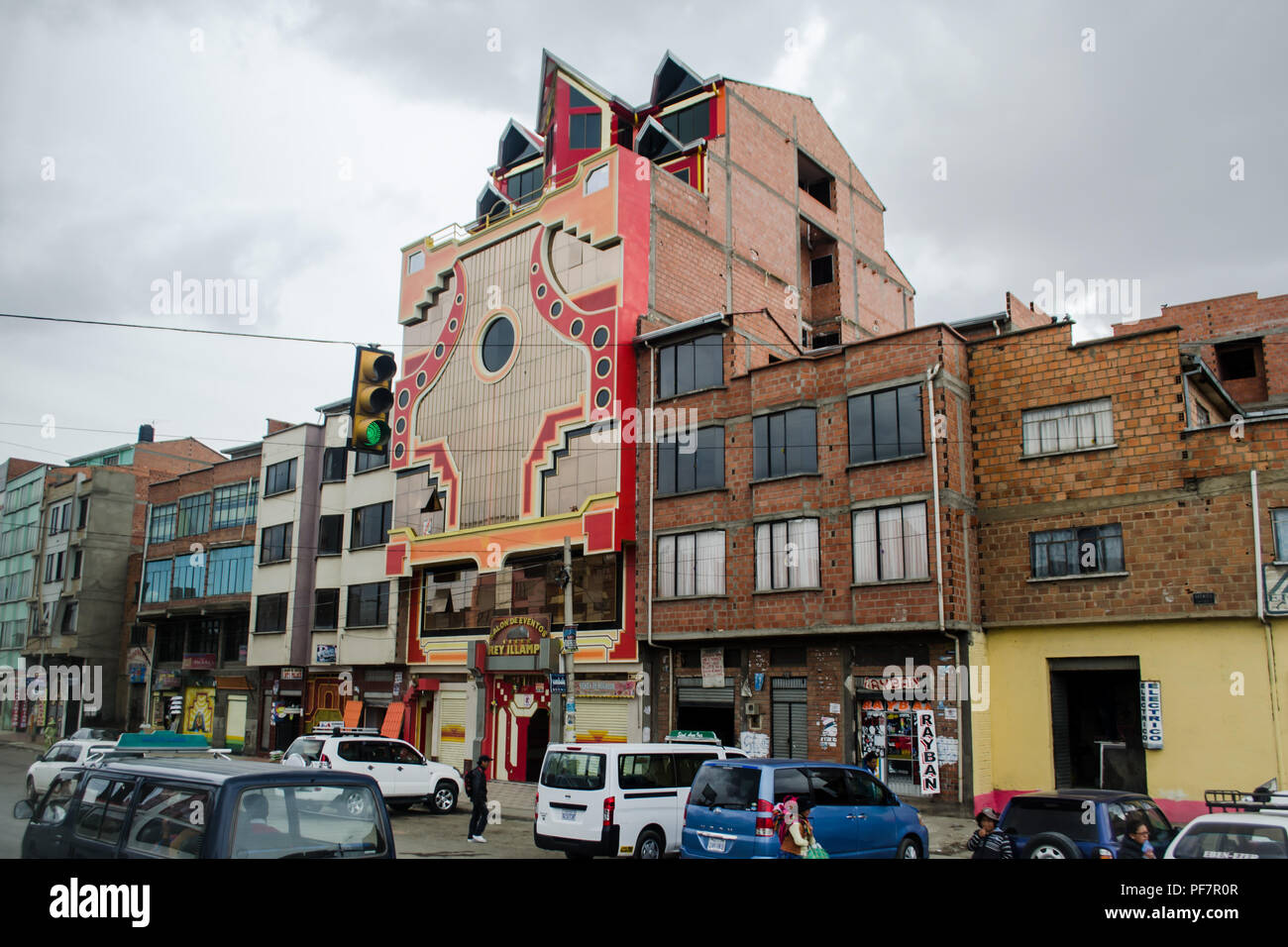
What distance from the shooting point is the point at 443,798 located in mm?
24734

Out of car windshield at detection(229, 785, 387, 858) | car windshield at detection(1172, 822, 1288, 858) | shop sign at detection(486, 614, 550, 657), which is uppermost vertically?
shop sign at detection(486, 614, 550, 657)

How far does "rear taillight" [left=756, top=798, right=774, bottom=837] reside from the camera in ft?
A: 41.9

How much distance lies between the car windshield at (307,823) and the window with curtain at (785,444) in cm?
2076

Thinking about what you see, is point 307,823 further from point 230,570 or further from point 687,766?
point 230,570

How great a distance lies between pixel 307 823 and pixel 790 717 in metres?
21.0

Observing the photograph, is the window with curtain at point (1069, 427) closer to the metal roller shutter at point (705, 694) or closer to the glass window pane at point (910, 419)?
the glass window pane at point (910, 419)

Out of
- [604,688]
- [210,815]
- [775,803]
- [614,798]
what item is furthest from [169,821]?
[604,688]

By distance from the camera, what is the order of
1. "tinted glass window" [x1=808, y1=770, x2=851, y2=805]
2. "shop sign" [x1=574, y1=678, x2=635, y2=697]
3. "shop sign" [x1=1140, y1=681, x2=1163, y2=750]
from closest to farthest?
"tinted glass window" [x1=808, y1=770, x2=851, y2=805] → "shop sign" [x1=1140, y1=681, x2=1163, y2=750] → "shop sign" [x1=574, y1=678, x2=635, y2=697]

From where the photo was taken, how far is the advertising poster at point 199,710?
4935 cm

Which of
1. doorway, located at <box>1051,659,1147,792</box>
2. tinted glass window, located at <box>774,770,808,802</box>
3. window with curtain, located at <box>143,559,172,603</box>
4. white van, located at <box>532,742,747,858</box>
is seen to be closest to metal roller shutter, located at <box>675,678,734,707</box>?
doorway, located at <box>1051,659,1147,792</box>

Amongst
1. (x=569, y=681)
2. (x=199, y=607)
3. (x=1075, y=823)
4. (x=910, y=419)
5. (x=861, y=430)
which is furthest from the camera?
(x=199, y=607)

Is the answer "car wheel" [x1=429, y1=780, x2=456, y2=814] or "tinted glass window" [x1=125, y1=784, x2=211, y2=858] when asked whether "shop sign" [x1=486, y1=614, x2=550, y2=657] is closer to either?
"car wheel" [x1=429, y1=780, x2=456, y2=814]

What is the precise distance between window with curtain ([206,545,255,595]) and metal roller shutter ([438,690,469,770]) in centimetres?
1562
